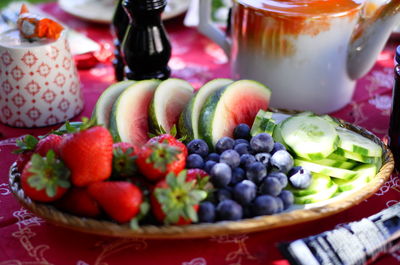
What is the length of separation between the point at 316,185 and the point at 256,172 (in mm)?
112

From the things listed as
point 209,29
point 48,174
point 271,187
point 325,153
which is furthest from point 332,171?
point 209,29

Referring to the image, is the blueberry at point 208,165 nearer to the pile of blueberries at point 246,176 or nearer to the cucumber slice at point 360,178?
the pile of blueberries at point 246,176

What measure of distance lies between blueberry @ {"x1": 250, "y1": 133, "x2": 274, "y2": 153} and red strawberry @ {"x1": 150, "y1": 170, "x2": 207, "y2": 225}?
0.61ft

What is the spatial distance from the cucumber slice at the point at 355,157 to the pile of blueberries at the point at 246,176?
0.33 ft

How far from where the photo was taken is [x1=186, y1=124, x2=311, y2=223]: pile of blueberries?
28.0 inches

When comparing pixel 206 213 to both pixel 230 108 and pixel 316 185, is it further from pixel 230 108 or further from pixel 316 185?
pixel 230 108

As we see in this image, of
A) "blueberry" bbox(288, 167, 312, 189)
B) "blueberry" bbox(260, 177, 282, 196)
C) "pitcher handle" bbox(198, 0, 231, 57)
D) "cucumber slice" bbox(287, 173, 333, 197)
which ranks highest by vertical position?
"pitcher handle" bbox(198, 0, 231, 57)

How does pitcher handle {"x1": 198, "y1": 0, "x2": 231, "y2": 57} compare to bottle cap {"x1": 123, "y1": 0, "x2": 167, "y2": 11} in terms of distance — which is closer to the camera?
bottle cap {"x1": 123, "y1": 0, "x2": 167, "y2": 11}

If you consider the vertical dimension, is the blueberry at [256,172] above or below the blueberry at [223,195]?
above

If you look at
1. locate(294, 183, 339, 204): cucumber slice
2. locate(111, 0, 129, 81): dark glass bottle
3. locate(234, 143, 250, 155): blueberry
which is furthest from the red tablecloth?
locate(111, 0, 129, 81): dark glass bottle

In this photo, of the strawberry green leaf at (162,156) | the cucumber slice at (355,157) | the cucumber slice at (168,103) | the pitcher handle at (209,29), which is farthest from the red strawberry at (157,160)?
the pitcher handle at (209,29)

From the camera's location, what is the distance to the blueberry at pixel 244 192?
716 mm

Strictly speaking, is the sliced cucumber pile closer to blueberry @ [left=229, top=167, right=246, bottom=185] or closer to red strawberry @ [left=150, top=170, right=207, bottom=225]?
blueberry @ [left=229, top=167, right=246, bottom=185]

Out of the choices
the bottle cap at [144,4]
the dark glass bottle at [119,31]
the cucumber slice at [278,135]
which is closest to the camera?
the cucumber slice at [278,135]
